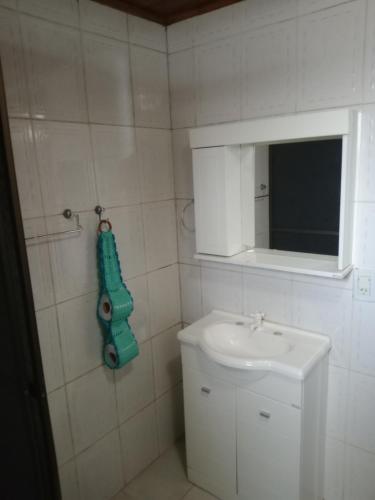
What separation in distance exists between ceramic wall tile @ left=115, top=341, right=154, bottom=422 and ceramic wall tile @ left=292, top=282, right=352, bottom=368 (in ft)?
2.64

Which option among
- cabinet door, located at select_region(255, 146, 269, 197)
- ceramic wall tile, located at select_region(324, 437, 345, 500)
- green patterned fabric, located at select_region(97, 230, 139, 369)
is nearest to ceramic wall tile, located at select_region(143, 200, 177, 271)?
green patterned fabric, located at select_region(97, 230, 139, 369)

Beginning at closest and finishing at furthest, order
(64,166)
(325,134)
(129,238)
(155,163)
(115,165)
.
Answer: (325,134) < (64,166) < (115,165) < (129,238) < (155,163)

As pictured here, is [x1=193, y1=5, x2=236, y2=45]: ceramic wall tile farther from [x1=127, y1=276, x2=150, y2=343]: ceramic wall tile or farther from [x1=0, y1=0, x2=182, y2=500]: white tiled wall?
[x1=127, y1=276, x2=150, y2=343]: ceramic wall tile

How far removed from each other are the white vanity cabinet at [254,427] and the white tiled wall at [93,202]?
31 centimetres

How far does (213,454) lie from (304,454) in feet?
1.52

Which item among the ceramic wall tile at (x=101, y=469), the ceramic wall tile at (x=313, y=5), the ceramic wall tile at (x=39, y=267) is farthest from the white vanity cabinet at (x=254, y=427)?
the ceramic wall tile at (x=313, y=5)

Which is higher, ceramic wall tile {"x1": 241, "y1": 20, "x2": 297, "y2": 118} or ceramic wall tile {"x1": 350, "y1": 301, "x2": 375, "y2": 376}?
ceramic wall tile {"x1": 241, "y1": 20, "x2": 297, "y2": 118}

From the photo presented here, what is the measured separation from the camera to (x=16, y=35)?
1.30m

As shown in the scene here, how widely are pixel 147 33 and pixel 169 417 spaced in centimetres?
203

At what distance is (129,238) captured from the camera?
1805 millimetres

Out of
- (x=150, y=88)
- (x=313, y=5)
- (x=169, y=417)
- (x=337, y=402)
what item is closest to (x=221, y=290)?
(x=337, y=402)

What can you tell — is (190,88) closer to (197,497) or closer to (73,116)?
(73,116)

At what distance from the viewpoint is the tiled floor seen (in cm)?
189

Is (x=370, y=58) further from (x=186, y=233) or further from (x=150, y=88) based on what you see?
(x=186, y=233)
